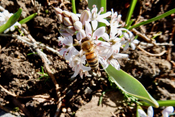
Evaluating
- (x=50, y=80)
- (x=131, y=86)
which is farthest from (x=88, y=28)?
(x=50, y=80)

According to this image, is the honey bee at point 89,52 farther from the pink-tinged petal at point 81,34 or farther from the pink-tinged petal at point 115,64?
the pink-tinged petal at point 115,64

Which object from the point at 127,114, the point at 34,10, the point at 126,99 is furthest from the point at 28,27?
the point at 127,114

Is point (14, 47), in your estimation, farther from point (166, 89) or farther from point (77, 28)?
point (166, 89)

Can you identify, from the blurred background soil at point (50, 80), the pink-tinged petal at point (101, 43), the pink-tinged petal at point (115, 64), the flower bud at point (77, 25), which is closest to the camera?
the flower bud at point (77, 25)

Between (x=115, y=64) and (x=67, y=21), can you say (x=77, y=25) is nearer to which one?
(x=67, y=21)

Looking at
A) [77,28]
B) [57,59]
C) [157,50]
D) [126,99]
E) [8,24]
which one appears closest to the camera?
[77,28]

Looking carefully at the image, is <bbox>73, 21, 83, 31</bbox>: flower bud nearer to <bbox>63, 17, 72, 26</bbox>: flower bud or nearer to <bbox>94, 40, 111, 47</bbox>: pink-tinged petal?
<bbox>63, 17, 72, 26</bbox>: flower bud

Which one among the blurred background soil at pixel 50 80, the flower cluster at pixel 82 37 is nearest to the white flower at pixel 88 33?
the flower cluster at pixel 82 37

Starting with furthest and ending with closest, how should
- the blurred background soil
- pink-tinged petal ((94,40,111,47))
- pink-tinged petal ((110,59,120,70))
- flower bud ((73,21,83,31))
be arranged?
the blurred background soil
pink-tinged petal ((110,59,120,70))
pink-tinged petal ((94,40,111,47))
flower bud ((73,21,83,31))

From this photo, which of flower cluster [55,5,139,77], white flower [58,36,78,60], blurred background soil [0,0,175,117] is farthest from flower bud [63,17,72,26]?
blurred background soil [0,0,175,117]
